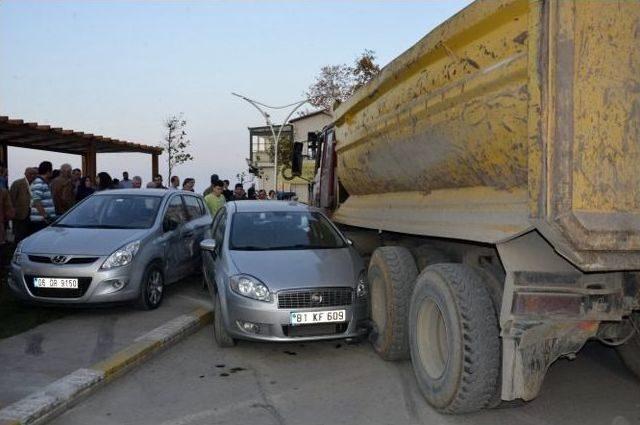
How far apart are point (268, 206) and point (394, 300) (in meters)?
2.53

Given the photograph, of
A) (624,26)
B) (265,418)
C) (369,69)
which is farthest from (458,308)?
(369,69)

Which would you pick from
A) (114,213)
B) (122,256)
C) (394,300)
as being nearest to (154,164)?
(114,213)

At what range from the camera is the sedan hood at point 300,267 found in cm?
545

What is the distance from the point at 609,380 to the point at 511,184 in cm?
245

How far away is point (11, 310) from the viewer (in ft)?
22.8

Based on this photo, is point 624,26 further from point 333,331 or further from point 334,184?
point 334,184

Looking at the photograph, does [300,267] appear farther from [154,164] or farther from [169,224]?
[154,164]

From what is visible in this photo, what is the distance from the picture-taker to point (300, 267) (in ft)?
18.7

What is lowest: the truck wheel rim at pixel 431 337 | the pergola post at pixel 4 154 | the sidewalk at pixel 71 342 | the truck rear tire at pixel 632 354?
the sidewalk at pixel 71 342

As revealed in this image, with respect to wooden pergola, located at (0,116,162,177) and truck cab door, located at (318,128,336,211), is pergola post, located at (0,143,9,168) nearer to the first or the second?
wooden pergola, located at (0,116,162,177)

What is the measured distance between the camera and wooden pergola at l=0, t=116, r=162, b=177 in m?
13.1

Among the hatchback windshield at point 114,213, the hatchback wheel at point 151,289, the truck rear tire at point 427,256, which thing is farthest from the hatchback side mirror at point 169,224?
the truck rear tire at point 427,256

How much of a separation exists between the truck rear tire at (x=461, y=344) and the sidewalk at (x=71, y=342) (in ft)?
10.1

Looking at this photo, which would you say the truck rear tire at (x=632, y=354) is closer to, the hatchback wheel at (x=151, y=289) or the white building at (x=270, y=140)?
the hatchback wheel at (x=151, y=289)
